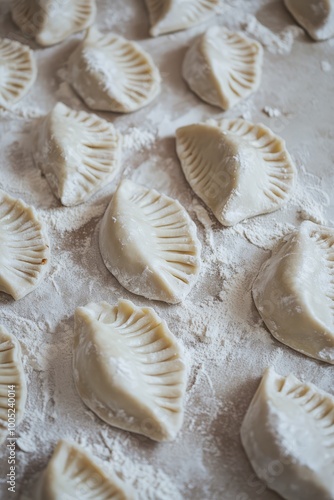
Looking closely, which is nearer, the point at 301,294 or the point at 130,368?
the point at 130,368

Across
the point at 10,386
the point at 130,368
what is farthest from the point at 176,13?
the point at 10,386

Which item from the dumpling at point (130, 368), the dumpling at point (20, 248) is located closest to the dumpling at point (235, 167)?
the dumpling at point (130, 368)

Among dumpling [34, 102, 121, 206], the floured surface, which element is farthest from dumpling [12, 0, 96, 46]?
dumpling [34, 102, 121, 206]

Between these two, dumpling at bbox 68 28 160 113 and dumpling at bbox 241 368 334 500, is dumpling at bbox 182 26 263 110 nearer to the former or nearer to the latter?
dumpling at bbox 68 28 160 113

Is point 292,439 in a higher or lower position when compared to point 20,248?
higher

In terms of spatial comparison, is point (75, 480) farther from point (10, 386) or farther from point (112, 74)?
point (112, 74)

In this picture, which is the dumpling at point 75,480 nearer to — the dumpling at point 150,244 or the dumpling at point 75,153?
the dumpling at point 150,244
